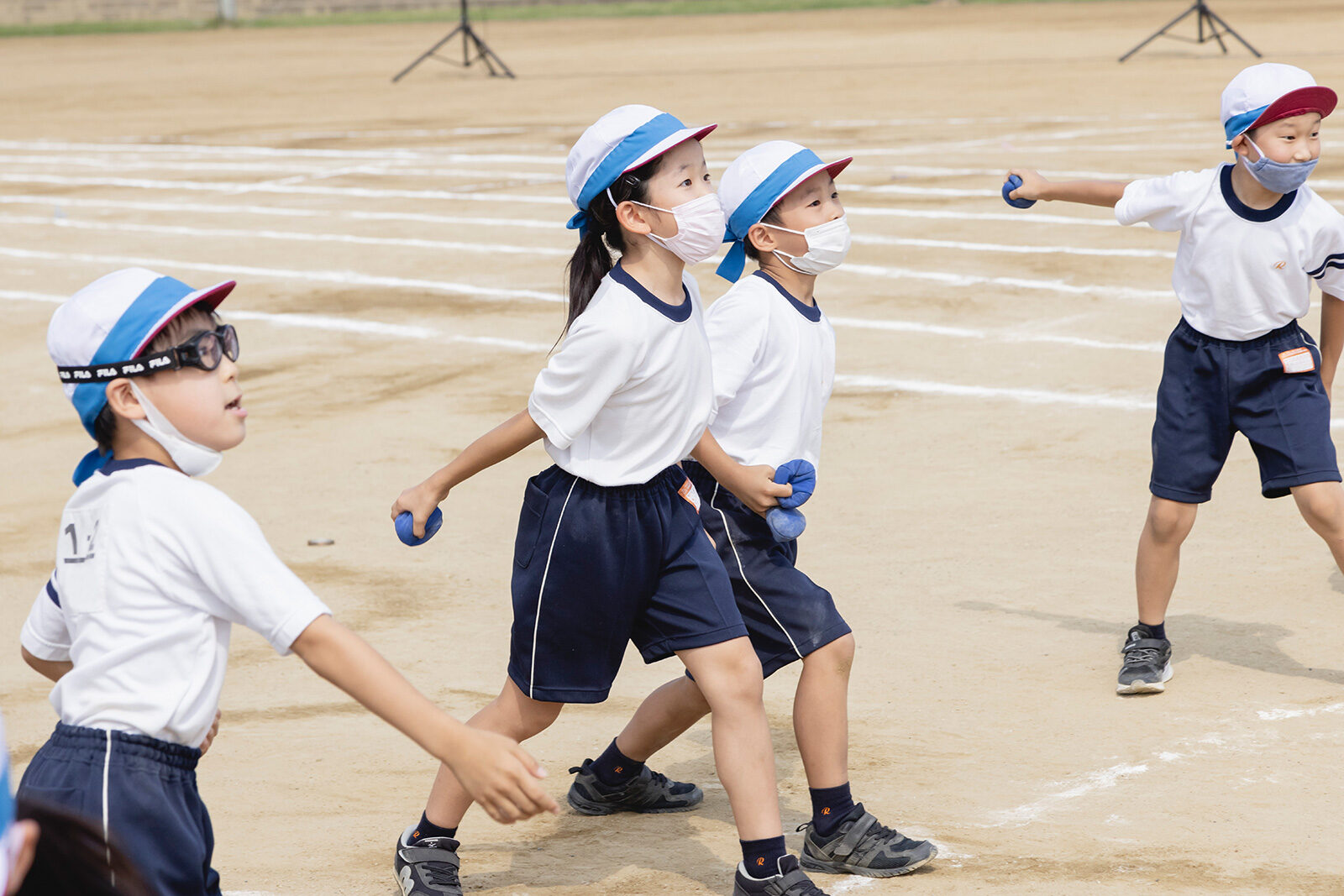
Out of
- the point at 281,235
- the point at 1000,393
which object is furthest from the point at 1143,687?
the point at 281,235

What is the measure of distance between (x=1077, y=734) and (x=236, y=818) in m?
2.52

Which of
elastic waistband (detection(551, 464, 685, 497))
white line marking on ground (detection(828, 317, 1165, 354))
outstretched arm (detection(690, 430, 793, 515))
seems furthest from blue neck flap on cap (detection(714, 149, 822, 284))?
white line marking on ground (detection(828, 317, 1165, 354))

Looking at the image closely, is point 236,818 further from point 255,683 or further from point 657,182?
point 657,182

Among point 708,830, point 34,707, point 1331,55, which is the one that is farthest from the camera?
point 1331,55

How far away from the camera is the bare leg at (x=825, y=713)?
4230mm

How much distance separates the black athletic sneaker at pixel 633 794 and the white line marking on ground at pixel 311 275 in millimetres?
7656

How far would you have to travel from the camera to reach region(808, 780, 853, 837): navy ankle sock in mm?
4258

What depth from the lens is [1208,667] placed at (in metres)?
5.64

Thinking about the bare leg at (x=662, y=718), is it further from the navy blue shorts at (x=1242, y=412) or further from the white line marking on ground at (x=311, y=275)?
the white line marking on ground at (x=311, y=275)

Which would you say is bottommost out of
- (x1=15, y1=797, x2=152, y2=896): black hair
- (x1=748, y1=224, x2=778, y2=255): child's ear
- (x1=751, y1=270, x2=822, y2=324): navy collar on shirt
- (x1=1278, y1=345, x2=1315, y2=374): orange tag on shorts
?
(x1=1278, y1=345, x2=1315, y2=374): orange tag on shorts

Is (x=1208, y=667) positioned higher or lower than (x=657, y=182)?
lower

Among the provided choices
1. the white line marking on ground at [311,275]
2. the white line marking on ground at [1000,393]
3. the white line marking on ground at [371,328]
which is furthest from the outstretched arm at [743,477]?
the white line marking on ground at [311,275]

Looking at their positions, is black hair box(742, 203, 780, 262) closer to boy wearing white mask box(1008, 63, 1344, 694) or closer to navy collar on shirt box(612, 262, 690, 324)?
navy collar on shirt box(612, 262, 690, 324)

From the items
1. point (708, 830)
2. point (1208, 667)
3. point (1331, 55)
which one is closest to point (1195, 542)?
point (1208, 667)
